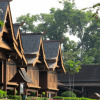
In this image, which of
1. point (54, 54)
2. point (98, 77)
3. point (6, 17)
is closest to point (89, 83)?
point (98, 77)

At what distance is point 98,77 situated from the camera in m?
66.4

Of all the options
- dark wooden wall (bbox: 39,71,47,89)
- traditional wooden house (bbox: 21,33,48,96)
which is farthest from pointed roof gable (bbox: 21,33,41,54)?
dark wooden wall (bbox: 39,71,47,89)

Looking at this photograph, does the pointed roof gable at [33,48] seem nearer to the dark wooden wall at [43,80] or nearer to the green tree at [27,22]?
the dark wooden wall at [43,80]

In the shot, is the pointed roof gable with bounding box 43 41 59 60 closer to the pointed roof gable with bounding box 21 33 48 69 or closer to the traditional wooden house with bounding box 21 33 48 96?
the traditional wooden house with bounding box 21 33 48 96

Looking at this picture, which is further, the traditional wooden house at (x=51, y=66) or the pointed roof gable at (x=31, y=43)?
the traditional wooden house at (x=51, y=66)

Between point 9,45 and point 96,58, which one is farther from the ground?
point 9,45

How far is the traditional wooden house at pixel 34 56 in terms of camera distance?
40.0 m

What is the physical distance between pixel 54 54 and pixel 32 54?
780 centimetres

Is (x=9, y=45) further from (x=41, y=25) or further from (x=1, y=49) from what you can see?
(x=41, y=25)

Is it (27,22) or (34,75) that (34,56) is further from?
(27,22)

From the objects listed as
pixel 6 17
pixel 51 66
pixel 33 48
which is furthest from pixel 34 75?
pixel 6 17

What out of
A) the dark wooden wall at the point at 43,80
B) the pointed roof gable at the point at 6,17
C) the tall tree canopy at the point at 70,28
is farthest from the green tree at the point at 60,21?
the pointed roof gable at the point at 6,17

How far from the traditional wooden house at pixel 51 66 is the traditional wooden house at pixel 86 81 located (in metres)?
14.2

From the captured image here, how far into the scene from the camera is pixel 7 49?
31.2 metres
